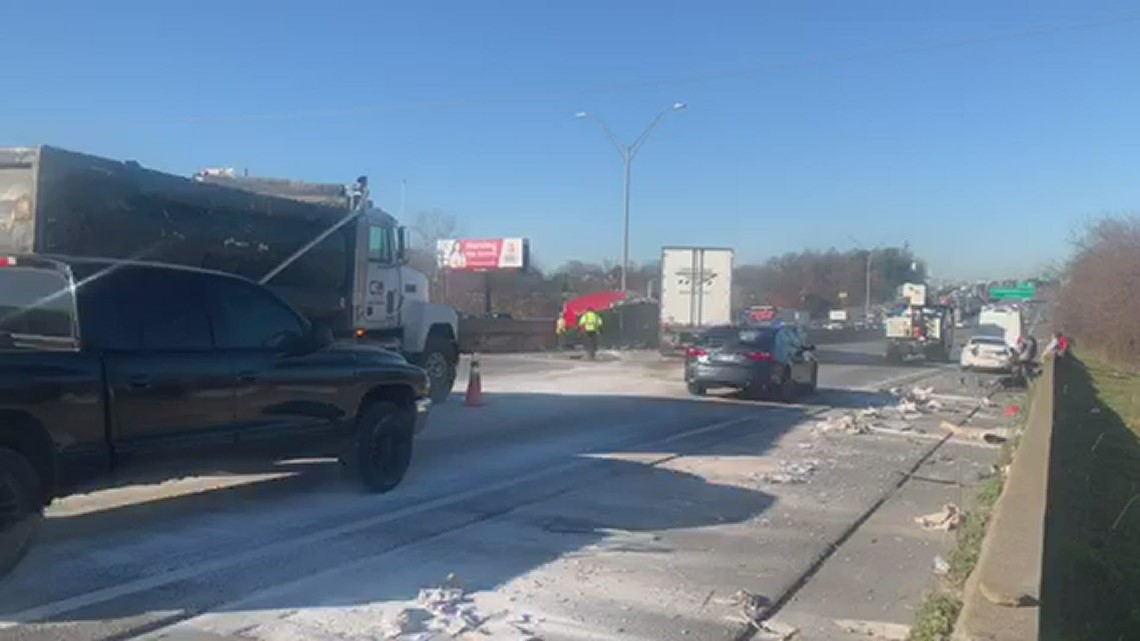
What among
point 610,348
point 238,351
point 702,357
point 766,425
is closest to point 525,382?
point 702,357

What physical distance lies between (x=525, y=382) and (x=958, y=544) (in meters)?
14.8

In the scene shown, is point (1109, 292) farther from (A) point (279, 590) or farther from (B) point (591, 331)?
(A) point (279, 590)

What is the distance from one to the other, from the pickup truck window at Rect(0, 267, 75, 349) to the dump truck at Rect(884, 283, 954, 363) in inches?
1404

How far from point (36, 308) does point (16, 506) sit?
4.66 feet

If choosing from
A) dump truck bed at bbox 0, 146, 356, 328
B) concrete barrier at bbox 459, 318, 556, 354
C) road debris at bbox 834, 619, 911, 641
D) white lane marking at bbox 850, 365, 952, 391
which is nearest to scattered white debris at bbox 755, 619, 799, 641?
road debris at bbox 834, 619, 911, 641

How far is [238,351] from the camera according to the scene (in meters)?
7.25

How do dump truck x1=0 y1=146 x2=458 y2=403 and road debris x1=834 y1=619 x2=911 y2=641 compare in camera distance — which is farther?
dump truck x1=0 y1=146 x2=458 y2=403

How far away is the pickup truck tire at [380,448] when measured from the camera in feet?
27.8

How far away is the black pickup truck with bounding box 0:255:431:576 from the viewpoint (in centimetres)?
579

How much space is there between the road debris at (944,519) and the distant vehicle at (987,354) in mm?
23292

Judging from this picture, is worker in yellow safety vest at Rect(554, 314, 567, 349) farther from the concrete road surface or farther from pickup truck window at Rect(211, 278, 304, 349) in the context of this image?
pickup truck window at Rect(211, 278, 304, 349)

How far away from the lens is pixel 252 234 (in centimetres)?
1233

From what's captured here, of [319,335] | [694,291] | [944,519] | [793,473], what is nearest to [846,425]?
[793,473]

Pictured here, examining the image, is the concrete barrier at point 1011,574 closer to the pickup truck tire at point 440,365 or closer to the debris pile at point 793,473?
the debris pile at point 793,473
